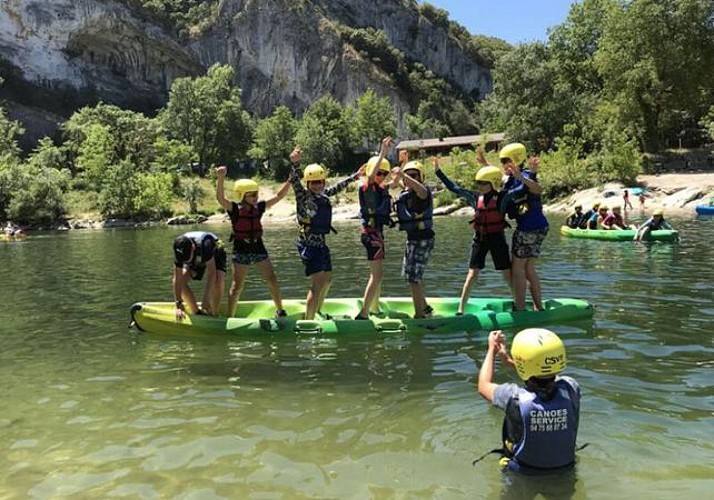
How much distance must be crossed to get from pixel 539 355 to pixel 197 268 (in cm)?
690

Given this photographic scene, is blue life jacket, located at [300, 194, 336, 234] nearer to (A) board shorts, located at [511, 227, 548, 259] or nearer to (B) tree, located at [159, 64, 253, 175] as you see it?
(A) board shorts, located at [511, 227, 548, 259]

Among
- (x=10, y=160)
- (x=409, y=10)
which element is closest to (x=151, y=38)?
(x=10, y=160)

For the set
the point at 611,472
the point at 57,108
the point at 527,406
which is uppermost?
the point at 57,108

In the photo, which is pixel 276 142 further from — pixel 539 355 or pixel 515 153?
pixel 539 355

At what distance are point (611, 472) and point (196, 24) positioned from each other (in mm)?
131259

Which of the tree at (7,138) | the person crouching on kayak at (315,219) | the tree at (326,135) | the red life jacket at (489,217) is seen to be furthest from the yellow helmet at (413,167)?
the tree at (326,135)

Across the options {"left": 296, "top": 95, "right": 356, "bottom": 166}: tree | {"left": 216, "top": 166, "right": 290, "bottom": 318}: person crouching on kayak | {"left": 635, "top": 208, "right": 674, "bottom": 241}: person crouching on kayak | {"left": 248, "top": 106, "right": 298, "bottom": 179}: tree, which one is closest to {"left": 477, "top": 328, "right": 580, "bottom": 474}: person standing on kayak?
{"left": 216, "top": 166, "right": 290, "bottom": 318}: person crouching on kayak

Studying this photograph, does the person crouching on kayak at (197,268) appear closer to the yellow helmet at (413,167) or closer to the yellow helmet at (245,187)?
the yellow helmet at (245,187)

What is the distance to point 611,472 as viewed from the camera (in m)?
5.23

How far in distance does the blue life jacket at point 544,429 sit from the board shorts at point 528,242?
17.5ft

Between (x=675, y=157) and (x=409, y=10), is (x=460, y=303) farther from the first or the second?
(x=409, y=10)

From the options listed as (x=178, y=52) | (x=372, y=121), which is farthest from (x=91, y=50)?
(x=372, y=121)

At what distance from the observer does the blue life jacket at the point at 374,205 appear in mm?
9711

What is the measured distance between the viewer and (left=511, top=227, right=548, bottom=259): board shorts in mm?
9953
